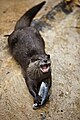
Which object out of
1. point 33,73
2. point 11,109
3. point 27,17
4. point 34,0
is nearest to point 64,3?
point 34,0

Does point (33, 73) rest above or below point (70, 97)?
above

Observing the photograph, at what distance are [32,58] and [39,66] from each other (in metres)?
0.13

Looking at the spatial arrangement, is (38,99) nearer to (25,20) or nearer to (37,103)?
(37,103)

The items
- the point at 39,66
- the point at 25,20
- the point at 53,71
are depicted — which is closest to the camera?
the point at 39,66

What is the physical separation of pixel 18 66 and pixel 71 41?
0.70m

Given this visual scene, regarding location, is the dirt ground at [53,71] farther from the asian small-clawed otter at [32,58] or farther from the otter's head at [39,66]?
the otter's head at [39,66]

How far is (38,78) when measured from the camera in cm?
262

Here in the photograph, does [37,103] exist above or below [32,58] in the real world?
below

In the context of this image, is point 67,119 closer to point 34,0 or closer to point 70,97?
point 70,97

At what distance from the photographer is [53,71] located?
290 centimetres

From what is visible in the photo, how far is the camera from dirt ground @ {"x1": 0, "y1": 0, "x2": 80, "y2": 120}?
2496 mm

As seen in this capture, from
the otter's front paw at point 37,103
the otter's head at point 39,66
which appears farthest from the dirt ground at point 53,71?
the otter's head at point 39,66

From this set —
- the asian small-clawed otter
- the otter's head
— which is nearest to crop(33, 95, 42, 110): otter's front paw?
the asian small-clawed otter

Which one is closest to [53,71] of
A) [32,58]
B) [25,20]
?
[32,58]
